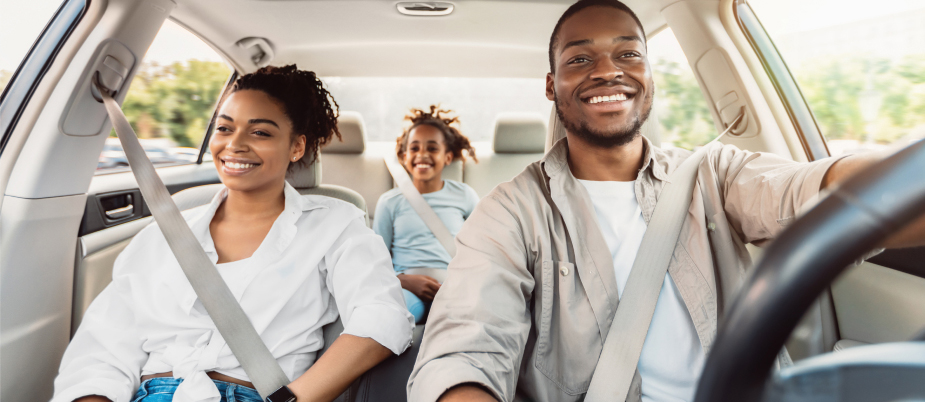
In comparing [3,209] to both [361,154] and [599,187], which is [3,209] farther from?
[361,154]

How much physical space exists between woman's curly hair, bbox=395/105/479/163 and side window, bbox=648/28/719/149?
116 cm

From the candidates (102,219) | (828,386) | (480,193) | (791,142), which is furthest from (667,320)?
(480,193)

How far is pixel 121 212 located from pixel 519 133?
2135mm

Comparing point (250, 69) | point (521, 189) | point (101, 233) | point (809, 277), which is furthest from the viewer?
point (250, 69)

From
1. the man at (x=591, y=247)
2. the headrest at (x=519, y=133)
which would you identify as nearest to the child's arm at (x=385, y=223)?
the headrest at (x=519, y=133)

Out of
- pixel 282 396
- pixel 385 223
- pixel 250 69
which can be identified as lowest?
pixel 282 396

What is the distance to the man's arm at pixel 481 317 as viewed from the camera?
0.85 metres

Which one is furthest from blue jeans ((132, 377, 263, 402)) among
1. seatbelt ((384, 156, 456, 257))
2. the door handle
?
seatbelt ((384, 156, 456, 257))

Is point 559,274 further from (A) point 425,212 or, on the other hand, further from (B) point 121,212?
(B) point 121,212

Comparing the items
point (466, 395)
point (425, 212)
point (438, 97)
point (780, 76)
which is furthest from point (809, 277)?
point (438, 97)

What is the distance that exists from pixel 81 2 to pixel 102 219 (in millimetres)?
679

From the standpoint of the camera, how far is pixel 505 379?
92 cm

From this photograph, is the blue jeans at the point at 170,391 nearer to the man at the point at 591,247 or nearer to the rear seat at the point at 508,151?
the man at the point at 591,247

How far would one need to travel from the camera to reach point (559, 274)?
1.04 meters
